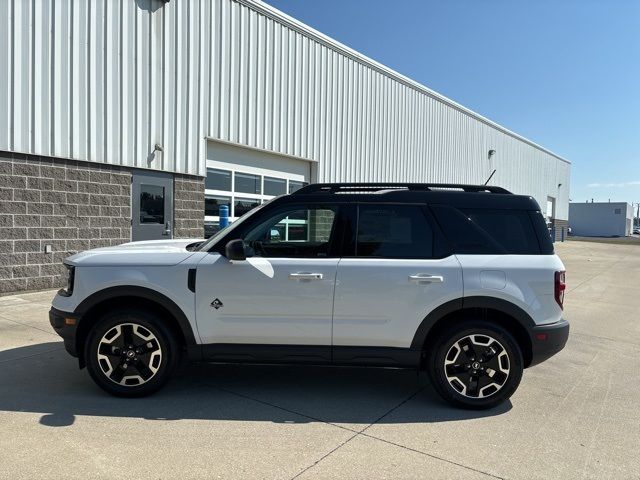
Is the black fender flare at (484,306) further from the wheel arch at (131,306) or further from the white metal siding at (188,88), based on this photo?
the white metal siding at (188,88)

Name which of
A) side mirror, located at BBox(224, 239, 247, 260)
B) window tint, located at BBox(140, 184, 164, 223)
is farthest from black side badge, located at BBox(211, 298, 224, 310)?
window tint, located at BBox(140, 184, 164, 223)

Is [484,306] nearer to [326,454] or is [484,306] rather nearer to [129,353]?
[326,454]

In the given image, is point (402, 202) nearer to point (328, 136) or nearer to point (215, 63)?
point (215, 63)

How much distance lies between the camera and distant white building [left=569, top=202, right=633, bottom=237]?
8288 centimetres

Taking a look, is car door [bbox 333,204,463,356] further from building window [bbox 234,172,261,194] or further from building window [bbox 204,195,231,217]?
building window [bbox 234,172,261,194]

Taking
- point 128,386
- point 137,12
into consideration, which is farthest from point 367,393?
point 137,12

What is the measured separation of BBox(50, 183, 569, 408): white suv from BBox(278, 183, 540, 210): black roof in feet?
0.08

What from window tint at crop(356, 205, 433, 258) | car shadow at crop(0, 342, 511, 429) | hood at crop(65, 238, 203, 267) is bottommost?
car shadow at crop(0, 342, 511, 429)

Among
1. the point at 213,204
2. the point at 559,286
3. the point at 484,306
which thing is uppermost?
the point at 213,204

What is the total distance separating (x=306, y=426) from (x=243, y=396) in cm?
81

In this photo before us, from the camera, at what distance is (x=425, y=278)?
13.6 feet

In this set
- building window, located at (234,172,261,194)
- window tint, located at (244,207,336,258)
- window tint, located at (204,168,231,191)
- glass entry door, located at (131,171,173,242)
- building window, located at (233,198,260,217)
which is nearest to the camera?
window tint, located at (244,207,336,258)

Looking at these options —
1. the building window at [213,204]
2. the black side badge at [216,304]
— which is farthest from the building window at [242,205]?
the black side badge at [216,304]

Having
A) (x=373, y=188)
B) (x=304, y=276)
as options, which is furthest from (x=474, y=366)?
(x=373, y=188)
